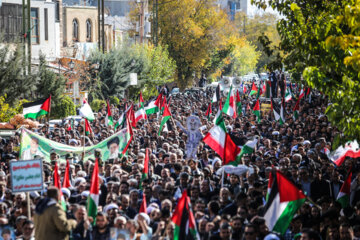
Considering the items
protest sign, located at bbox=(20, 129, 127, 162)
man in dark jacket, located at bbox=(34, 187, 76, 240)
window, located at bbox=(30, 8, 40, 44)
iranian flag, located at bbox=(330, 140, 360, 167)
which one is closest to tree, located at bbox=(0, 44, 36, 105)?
protest sign, located at bbox=(20, 129, 127, 162)

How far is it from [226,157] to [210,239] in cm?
457

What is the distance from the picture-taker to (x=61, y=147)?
16.5 m

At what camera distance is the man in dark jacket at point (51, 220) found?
349 inches

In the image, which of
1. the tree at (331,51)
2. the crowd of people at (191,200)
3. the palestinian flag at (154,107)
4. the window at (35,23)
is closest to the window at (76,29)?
the window at (35,23)

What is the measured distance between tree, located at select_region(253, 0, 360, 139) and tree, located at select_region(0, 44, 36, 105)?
45.4 feet

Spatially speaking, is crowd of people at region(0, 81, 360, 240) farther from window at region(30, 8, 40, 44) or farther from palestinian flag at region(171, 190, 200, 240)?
window at region(30, 8, 40, 44)

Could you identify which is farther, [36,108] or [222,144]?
[36,108]

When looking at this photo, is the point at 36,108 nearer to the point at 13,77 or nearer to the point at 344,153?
the point at 13,77

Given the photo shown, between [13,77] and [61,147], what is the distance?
12233mm

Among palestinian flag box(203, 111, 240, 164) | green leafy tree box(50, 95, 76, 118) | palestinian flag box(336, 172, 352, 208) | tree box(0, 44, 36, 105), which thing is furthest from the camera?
green leafy tree box(50, 95, 76, 118)

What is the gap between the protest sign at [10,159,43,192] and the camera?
10.6 m

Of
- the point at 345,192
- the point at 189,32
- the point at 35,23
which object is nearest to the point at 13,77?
the point at 345,192

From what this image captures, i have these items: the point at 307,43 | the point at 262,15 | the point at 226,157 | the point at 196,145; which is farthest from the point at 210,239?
the point at 262,15

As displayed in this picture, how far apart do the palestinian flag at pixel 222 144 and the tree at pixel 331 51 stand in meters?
1.96
